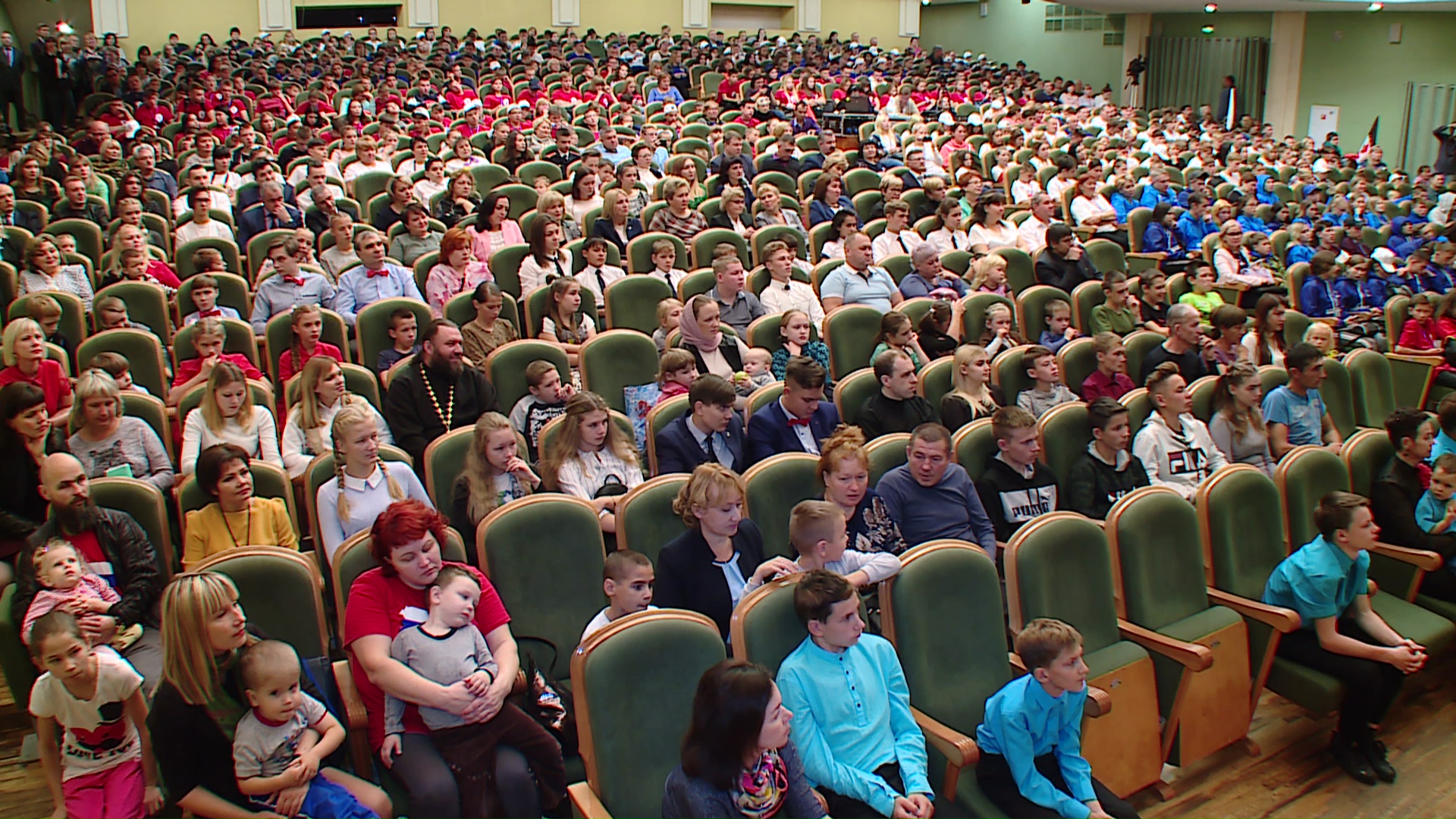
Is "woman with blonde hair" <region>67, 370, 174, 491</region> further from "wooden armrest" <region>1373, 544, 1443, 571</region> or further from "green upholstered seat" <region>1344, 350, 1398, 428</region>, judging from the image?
"green upholstered seat" <region>1344, 350, 1398, 428</region>

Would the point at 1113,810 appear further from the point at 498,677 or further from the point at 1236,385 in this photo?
the point at 1236,385

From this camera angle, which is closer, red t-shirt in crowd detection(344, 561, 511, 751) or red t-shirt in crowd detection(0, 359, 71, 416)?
red t-shirt in crowd detection(344, 561, 511, 751)

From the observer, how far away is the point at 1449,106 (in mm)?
11523

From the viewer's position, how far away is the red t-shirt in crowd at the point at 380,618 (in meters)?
1.99

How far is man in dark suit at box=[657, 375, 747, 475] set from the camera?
2.99 metres

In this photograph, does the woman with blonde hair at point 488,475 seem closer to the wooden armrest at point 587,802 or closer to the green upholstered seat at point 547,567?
the green upholstered seat at point 547,567

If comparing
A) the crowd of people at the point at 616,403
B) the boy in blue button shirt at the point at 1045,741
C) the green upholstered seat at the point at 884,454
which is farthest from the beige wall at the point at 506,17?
the boy in blue button shirt at the point at 1045,741

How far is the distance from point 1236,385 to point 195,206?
4.94 m

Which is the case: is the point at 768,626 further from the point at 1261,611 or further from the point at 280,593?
the point at 1261,611

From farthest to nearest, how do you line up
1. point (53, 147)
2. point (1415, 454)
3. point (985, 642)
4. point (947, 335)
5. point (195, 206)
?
1. point (53, 147)
2. point (195, 206)
3. point (947, 335)
4. point (1415, 454)
5. point (985, 642)

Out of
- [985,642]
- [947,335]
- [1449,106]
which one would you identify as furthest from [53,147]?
[1449,106]

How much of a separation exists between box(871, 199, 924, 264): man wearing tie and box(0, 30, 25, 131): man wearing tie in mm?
8433

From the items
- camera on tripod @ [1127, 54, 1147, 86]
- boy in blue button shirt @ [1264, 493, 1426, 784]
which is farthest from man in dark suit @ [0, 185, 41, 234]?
camera on tripod @ [1127, 54, 1147, 86]

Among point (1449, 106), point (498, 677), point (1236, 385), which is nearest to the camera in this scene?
point (498, 677)
